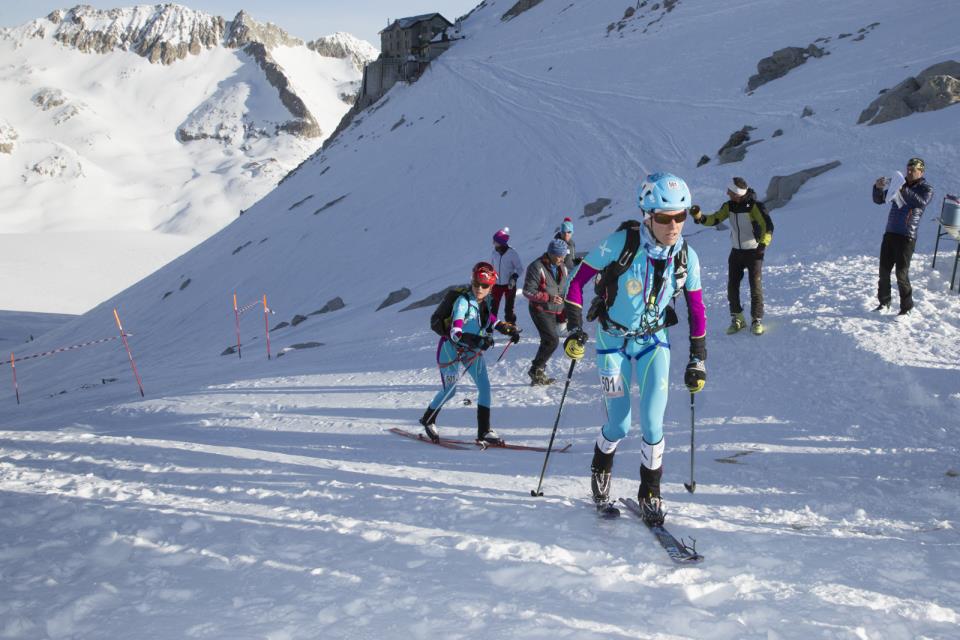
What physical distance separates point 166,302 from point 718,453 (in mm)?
29849

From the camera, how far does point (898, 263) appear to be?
9266 millimetres

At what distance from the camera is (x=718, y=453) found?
23.9 ft

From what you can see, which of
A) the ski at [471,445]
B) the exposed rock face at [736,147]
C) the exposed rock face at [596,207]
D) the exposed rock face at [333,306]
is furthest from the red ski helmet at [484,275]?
the exposed rock face at [736,147]

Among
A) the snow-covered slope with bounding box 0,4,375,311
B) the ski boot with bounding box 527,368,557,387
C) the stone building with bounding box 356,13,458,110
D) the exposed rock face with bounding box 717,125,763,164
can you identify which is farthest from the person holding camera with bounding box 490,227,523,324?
the snow-covered slope with bounding box 0,4,375,311

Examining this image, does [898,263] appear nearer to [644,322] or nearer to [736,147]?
[644,322]

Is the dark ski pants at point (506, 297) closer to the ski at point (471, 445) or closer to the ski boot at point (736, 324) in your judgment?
the ski at point (471, 445)

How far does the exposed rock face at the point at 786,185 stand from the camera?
16.5 m

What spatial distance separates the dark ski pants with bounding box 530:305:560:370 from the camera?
10.1 meters

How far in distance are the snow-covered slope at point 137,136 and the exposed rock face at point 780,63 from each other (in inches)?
2865

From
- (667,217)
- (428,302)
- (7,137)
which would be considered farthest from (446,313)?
(7,137)

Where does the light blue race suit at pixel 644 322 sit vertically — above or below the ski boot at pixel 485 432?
above

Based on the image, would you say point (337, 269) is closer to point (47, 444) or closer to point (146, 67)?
point (47, 444)

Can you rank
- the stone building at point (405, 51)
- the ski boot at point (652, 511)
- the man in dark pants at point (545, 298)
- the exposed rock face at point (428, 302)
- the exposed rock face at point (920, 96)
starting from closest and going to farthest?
the ski boot at point (652, 511), the man in dark pants at point (545, 298), the exposed rock face at point (428, 302), the exposed rock face at point (920, 96), the stone building at point (405, 51)

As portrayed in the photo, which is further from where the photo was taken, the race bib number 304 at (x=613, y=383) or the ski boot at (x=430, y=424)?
the ski boot at (x=430, y=424)
